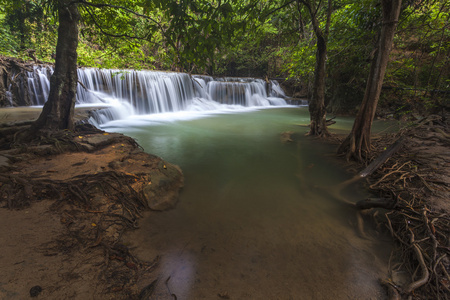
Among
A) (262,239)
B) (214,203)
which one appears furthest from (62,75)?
(262,239)

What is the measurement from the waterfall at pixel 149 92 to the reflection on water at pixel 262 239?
18.2ft

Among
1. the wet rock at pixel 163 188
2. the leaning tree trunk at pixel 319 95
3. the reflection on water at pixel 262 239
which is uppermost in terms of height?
the leaning tree trunk at pixel 319 95

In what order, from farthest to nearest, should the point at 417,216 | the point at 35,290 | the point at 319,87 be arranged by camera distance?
the point at 319,87
the point at 417,216
the point at 35,290

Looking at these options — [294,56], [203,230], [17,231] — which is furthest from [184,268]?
[294,56]

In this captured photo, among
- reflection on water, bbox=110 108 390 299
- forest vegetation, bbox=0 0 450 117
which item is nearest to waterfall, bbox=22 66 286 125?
forest vegetation, bbox=0 0 450 117

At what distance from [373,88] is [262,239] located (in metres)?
4.16

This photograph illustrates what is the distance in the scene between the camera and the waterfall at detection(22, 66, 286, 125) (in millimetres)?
10352

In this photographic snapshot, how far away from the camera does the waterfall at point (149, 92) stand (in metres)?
10.4

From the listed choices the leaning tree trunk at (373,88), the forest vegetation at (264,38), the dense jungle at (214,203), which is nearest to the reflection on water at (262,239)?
the dense jungle at (214,203)

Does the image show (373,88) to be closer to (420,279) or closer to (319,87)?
(319,87)

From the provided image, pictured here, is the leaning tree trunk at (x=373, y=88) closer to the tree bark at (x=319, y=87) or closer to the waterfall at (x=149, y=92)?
the tree bark at (x=319, y=87)

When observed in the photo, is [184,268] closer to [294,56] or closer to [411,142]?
[411,142]

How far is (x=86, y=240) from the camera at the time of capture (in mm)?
2135

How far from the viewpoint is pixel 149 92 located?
1366 cm
